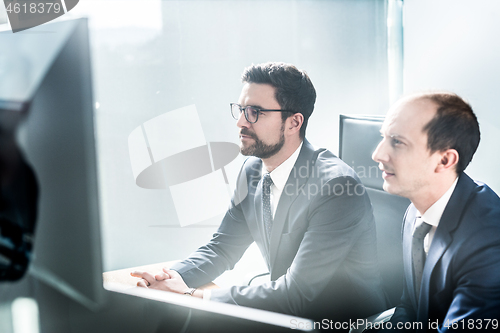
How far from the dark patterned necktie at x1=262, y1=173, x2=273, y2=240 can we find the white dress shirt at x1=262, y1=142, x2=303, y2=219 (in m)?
0.02

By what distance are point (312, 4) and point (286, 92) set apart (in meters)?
1.26

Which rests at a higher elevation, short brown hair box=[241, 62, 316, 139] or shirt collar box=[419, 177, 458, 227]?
short brown hair box=[241, 62, 316, 139]

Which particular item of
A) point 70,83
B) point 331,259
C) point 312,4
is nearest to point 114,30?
point 312,4

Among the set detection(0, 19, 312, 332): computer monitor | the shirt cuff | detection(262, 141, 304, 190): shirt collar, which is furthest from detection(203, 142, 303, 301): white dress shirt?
detection(0, 19, 312, 332): computer monitor

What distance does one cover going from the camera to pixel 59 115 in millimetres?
502

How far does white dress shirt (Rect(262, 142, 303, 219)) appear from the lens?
1.55m

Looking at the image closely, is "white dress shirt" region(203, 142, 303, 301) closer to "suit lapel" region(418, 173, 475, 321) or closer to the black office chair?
the black office chair

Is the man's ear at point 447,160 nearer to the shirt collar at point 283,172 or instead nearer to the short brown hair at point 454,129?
the short brown hair at point 454,129

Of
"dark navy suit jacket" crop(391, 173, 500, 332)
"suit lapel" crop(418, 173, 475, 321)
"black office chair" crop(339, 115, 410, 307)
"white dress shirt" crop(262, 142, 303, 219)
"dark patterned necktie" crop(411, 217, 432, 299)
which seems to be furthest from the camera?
"white dress shirt" crop(262, 142, 303, 219)

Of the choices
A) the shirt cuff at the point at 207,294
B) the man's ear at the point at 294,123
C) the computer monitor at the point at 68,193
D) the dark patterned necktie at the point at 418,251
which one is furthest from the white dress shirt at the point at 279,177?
the computer monitor at the point at 68,193

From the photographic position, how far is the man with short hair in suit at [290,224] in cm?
128

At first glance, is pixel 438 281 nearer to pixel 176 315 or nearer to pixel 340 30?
pixel 176 315

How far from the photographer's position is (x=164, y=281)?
131cm

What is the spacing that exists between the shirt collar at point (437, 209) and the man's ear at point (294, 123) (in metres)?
0.70
